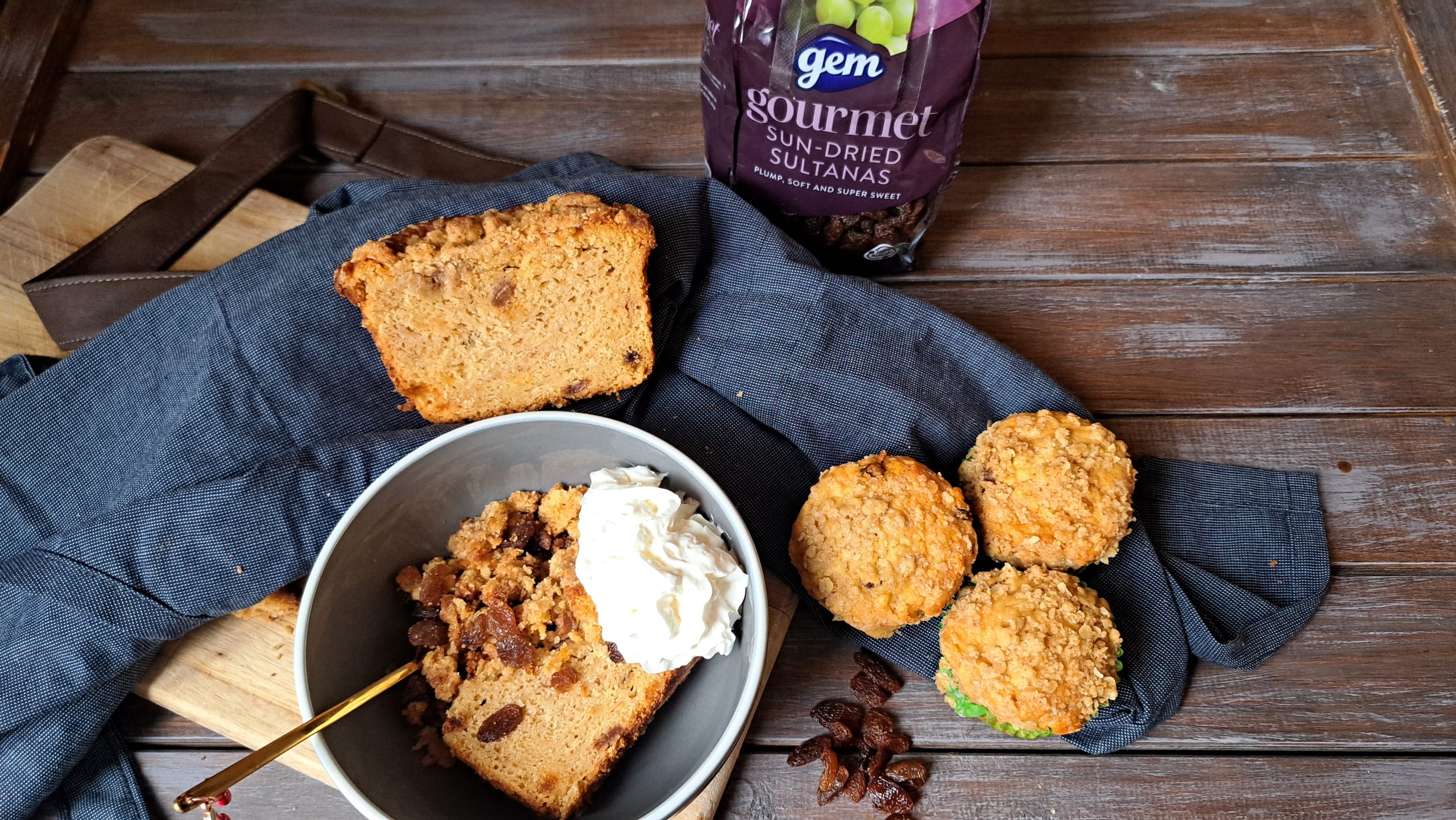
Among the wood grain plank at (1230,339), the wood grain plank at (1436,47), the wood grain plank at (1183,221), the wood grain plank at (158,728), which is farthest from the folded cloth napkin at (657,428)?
the wood grain plank at (1436,47)

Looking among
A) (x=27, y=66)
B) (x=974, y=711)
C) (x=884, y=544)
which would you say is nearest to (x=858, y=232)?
(x=884, y=544)

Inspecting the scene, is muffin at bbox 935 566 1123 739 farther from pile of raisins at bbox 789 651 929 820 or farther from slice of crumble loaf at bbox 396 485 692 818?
slice of crumble loaf at bbox 396 485 692 818

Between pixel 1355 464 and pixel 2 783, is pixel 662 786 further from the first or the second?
pixel 1355 464

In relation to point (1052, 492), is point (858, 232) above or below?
above

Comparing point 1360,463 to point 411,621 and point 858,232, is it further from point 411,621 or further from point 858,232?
point 411,621

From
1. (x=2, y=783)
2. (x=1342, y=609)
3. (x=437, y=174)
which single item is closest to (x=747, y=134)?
(x=437, y=174)

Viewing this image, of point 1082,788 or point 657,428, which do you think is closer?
point 1082,788

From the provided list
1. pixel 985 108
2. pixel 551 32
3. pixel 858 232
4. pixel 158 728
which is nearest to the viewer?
pixel 158 728
